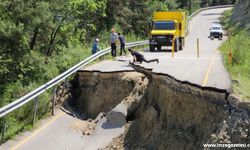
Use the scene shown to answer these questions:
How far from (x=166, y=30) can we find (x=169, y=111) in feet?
73.4

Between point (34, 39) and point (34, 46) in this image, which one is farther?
point (34, 46)

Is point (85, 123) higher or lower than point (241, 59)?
lower

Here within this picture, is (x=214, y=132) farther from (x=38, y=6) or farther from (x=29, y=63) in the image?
(x=38, y=6)

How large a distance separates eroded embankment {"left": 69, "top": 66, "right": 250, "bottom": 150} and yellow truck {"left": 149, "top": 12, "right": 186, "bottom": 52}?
49.4 ft

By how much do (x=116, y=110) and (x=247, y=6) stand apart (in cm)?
4100

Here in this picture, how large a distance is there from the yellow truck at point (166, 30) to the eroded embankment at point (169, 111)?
593 inches

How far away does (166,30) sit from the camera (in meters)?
37.2

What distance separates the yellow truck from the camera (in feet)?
120

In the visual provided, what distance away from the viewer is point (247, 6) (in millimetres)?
56188

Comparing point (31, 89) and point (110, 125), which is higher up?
point (31, 89)

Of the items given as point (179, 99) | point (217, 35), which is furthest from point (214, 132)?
point (217, 35)

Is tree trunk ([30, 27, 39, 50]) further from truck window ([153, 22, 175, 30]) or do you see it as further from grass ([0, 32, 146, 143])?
truck window ([153, 22, 175, 30])

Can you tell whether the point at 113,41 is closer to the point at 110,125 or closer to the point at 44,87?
the point at 44,87

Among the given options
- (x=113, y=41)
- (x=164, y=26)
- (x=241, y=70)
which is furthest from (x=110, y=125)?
(x=164, y=26)
